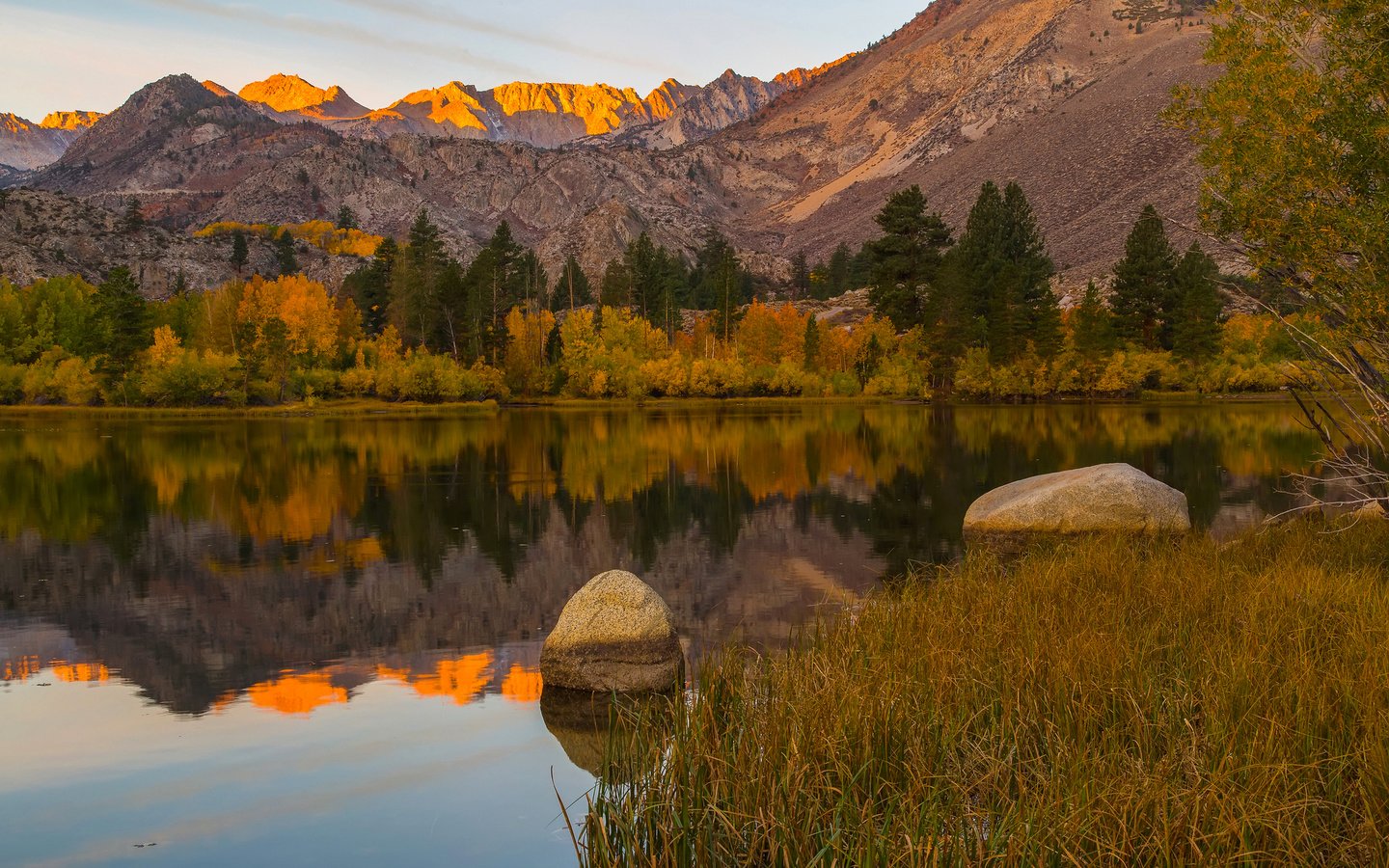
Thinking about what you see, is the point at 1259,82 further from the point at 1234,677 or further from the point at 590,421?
the point at 590,421

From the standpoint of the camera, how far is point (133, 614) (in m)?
17.1

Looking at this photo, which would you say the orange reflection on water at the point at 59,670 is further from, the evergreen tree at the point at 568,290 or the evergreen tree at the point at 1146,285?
the evergreen tree at the point at 568,290

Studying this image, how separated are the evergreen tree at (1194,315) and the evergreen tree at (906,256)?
936 inches

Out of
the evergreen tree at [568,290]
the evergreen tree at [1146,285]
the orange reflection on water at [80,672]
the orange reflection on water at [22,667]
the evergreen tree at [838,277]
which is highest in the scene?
the evergreen tree at [838,277]

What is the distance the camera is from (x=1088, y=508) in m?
20.6

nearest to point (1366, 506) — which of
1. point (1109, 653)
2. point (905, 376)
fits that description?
point (1109, 653)

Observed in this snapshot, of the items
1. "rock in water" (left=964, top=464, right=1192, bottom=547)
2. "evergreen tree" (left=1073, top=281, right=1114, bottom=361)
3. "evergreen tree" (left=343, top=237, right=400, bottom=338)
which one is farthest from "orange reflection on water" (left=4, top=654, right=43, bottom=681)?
"evergreen tree" (left=343, top=237, right=400, bottom=338)

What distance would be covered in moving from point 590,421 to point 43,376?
191 feet

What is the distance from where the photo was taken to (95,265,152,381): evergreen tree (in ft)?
304

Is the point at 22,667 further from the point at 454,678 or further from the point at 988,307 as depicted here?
the point at 988,307

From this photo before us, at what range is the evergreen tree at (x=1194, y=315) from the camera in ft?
297

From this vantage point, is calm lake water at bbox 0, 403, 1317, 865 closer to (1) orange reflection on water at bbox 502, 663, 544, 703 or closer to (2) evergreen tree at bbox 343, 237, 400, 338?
(1) orange reflection on water at bbox 502, 663, 544, 703

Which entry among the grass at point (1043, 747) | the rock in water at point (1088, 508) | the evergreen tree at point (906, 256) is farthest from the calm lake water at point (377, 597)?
the evergreen tree at point (906, 256)

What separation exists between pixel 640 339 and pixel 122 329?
178 feet
